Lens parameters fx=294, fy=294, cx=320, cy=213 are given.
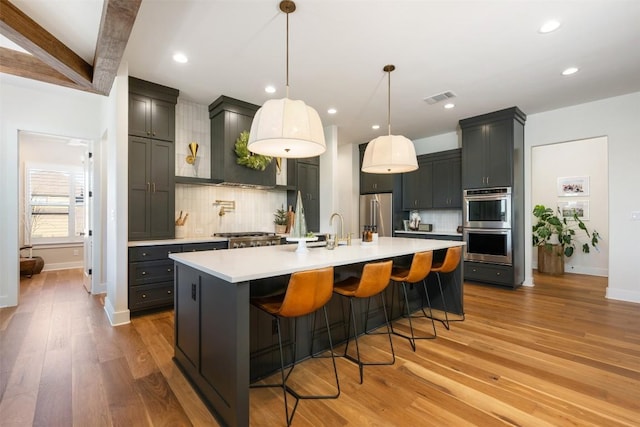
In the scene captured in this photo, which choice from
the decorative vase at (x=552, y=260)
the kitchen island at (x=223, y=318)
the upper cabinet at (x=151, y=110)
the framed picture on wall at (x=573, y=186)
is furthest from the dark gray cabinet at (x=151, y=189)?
the framed picture on wall at (x=573, y=186)

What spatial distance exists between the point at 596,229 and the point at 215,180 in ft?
23.7

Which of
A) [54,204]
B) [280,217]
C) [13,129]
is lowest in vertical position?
[280,217]

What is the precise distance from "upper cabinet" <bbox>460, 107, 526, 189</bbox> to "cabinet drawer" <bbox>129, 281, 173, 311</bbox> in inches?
197

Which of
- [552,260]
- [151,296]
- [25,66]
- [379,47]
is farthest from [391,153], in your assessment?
[552,260]

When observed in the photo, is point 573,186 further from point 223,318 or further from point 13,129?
point 13,129

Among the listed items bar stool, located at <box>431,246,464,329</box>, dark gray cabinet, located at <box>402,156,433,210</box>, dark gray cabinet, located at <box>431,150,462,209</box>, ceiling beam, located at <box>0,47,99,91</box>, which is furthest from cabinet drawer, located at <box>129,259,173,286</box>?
dark gray cabinet, located at <box>431,150,462,209</box>

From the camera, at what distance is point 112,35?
222 cm

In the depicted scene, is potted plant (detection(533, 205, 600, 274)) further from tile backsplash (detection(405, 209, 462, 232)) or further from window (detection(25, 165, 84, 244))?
window (detection(25, 165, 84, 244))

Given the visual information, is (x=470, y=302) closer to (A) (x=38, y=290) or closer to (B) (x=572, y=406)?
(B) (x=572, y=406)

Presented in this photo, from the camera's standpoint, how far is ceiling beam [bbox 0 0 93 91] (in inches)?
83.1

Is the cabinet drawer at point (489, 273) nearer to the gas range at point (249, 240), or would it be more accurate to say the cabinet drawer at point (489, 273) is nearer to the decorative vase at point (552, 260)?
the decorative vase at point (552, 260)

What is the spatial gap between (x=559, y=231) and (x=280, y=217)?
5.65 meters

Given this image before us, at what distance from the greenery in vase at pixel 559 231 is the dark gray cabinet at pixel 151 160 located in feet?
22.7

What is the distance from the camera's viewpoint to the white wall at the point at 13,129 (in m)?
3.74
